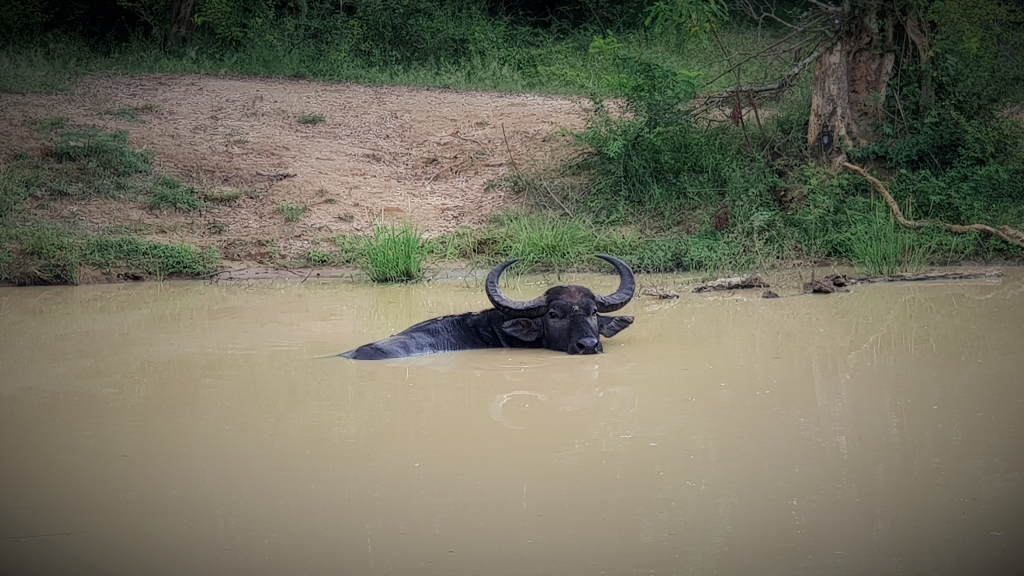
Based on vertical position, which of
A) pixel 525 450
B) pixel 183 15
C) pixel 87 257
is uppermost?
pixel 183 15

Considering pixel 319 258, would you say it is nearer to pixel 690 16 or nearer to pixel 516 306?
pixel 516 306

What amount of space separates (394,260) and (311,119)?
4.66 metres

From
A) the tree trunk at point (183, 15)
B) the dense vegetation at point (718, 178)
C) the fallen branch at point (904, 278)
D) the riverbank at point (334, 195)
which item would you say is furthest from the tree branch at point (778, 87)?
the tree trunk at point (183, 15)

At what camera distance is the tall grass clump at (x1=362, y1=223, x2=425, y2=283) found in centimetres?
964

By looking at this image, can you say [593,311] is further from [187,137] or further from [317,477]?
[187,137]

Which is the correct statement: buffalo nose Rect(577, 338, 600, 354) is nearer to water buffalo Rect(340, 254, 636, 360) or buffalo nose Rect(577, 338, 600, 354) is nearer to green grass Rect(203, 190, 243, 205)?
water buffalo Rect(340, 254, 636, 360)

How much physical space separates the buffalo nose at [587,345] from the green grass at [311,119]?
25.4 ft

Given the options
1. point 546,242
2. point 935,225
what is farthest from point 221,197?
point 935,225

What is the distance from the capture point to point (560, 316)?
7055 mm

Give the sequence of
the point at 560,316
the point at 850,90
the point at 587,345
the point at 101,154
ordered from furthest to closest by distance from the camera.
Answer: the point at 101,154 < the point at 850,90 < the point at 560,316 < the point at 587,345

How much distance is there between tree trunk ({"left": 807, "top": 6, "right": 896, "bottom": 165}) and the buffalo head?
5152 mm

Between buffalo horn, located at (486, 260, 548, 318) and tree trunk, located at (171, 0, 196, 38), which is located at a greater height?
tree trunk, located at (171, 0, 196, 38)

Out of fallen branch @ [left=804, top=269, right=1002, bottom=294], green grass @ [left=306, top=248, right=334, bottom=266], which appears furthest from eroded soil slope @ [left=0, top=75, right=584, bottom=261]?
fallen branch @ [left=804, top=269, right=1002, bottom=294]

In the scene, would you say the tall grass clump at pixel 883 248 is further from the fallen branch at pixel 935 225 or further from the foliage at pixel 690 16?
the foliage at pixel 690 16
